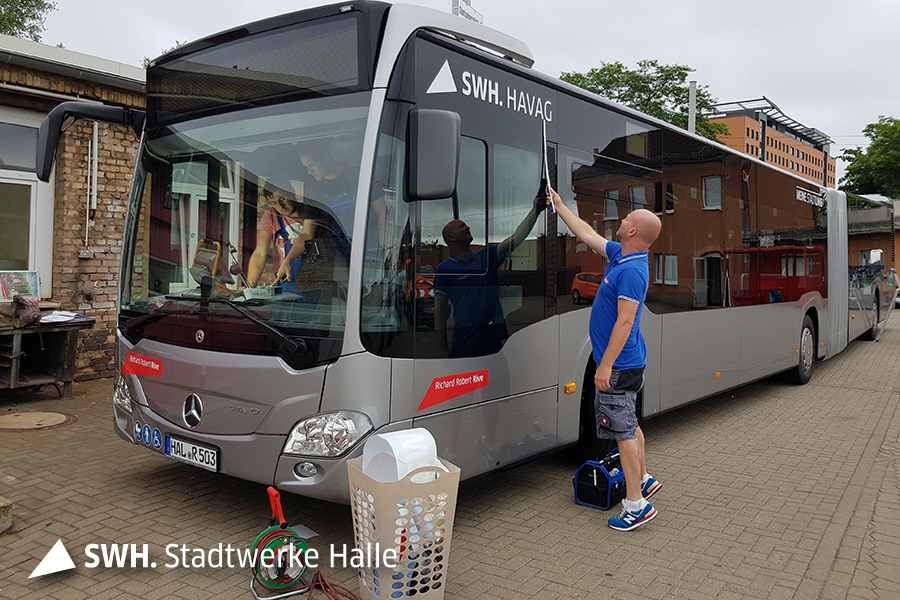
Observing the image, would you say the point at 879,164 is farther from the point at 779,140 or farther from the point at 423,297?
the point at 779,140

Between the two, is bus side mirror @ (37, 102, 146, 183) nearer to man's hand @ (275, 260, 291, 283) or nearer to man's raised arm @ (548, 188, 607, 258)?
man's hand @ (275, 260, 291, 283)

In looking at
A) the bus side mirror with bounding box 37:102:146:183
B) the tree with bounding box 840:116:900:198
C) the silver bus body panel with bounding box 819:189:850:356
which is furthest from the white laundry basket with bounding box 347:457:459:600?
the tree with bounding box 840:116:900:198

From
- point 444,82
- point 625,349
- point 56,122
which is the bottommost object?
point 625,349

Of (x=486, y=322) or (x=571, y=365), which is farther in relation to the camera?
(x=571, y=365)

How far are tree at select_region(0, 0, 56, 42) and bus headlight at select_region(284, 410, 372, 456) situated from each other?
41493mm

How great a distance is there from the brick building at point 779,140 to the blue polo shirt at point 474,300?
69205mm

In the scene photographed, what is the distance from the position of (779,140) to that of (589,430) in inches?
4543

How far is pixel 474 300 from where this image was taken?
178 inches

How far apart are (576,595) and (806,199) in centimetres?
897

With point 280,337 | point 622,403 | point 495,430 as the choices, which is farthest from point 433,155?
point 622,403

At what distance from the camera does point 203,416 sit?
427cm

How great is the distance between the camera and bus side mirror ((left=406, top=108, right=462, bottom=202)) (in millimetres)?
3854

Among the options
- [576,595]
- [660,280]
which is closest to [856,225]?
[660,280]

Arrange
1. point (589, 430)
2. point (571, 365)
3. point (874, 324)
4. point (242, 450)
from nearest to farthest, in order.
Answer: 1. point (242, 450)
2. point (571, 365)
3. point (589, 430)
4. point (874, 324)
